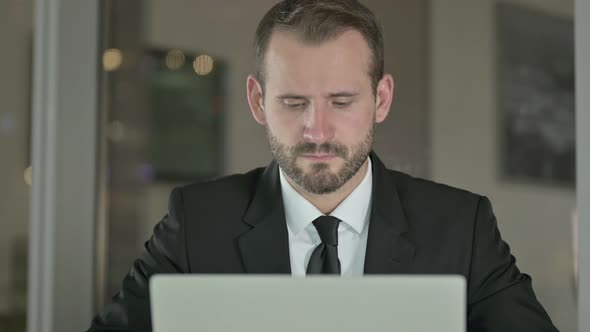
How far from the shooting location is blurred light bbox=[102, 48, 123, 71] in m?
3.16

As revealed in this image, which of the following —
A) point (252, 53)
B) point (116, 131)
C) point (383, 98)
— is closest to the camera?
point (383, 98)

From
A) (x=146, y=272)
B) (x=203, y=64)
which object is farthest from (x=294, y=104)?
(x=203, y=64)

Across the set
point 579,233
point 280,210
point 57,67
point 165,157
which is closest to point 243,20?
point 165,157

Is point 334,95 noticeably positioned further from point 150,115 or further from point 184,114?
point 150,115

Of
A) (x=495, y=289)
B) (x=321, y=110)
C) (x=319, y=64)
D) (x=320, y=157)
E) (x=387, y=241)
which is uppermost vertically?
(x=319, y=64)

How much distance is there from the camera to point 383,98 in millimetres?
2143

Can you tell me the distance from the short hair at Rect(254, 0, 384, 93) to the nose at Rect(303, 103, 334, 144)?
0.57 ft

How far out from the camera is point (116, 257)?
313cm

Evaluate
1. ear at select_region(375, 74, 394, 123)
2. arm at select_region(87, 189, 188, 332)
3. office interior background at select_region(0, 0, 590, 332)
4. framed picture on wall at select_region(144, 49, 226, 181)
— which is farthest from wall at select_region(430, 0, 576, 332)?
framed picture on wall at select_region(144, 49, 226, 181)

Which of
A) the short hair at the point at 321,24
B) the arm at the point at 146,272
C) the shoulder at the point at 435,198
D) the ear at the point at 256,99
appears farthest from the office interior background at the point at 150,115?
the arm at the point at 146,272

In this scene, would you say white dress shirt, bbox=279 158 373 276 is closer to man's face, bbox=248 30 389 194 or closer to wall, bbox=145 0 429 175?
man's face, bbox=248 30 389 194

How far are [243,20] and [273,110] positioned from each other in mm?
926

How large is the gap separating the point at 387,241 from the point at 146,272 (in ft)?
1.99

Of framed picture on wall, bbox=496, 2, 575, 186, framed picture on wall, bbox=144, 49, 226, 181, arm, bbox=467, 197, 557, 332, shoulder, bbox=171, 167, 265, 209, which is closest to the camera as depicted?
arm, bbox=467, 197, 557, 332
